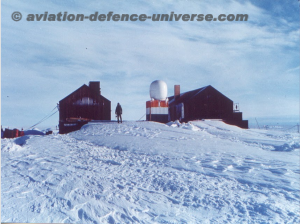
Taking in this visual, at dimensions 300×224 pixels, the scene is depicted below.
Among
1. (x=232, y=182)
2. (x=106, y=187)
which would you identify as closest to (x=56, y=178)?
(x=106, y=187)

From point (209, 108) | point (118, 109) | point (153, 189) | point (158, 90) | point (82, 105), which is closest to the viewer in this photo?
point (153, 189)

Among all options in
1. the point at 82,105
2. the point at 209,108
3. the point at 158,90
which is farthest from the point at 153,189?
the point at 209,108

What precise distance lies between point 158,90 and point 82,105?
28.8 ft

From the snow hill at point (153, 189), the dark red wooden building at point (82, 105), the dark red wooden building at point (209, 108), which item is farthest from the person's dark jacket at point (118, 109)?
the snow hill at point (153, 189)

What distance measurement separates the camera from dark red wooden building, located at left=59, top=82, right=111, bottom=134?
25.8m

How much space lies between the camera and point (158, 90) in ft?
80.0

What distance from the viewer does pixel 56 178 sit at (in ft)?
19.1

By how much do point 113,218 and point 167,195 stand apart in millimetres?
1260

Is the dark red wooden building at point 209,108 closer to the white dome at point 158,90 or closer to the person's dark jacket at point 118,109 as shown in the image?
the white dome at point 158,90

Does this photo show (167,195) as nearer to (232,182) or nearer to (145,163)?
(232,182)

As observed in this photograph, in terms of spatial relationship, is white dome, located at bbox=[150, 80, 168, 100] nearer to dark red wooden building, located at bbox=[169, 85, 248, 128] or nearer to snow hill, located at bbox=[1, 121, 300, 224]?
dark red wooden building, located at bbox=[169, 85, 248, 128]

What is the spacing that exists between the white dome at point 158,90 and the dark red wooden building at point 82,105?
6845 millimetres

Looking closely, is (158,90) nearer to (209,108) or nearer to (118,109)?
(118,109)

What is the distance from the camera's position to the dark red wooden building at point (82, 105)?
1016 inches
